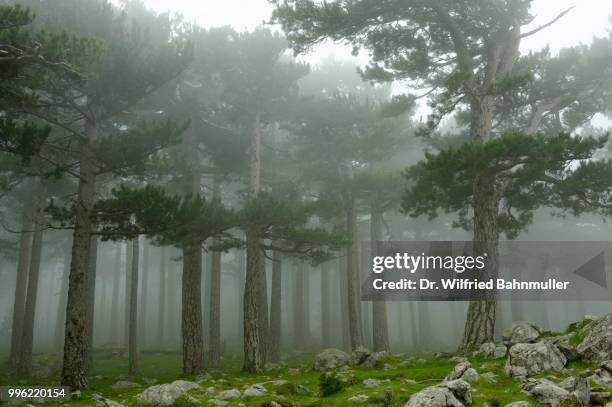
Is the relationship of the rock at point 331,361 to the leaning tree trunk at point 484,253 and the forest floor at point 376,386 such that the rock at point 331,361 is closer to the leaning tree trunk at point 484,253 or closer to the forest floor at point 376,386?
the forest floor at point 376,386

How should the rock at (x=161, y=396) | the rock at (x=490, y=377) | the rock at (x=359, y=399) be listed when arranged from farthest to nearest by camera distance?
the rock at (x=161, y=396), the rock at (x=490, y=377), the rock at (x=359, y=399)

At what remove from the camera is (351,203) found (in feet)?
74.2

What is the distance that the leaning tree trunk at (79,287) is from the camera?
13.2 m

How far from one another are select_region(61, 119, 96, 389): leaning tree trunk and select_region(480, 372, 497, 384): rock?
Answer: 411 inches

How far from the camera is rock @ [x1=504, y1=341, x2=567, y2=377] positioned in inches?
333

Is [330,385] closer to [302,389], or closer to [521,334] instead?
[302,389]

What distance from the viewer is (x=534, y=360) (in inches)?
338

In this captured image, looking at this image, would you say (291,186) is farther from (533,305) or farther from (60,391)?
(533,305)

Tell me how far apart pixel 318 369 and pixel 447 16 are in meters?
10.7

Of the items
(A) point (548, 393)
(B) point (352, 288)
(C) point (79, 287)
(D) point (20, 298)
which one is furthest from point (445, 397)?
(D) point (20, 298)

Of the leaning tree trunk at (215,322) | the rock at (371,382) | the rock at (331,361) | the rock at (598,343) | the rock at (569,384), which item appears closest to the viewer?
the rock at (569,384)

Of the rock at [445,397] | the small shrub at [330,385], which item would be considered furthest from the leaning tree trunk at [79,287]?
the rock at [445,397]

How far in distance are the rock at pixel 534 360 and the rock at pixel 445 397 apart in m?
2.15

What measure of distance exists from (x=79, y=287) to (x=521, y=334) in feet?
38.3
